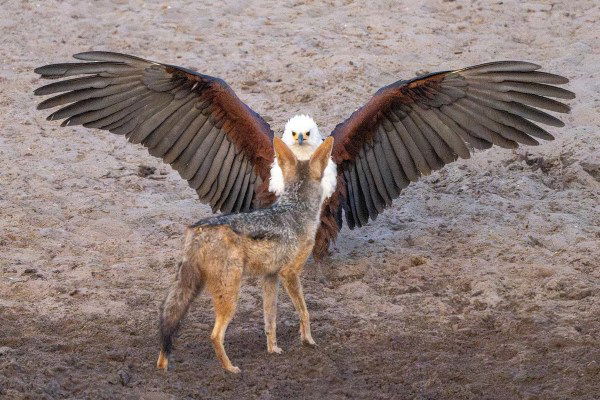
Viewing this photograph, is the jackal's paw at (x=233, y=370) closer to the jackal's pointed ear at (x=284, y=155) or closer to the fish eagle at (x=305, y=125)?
the jackal's pointed ear at (x=284, y=155)

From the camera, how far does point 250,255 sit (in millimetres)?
7289

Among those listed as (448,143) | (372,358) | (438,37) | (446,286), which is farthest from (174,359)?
(438,37)

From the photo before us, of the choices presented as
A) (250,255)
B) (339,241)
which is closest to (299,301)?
(250,255)

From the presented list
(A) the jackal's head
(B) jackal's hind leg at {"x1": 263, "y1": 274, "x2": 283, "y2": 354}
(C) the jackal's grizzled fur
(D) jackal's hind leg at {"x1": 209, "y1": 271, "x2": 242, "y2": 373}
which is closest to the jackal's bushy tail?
(C) the jackal's grizzled fur

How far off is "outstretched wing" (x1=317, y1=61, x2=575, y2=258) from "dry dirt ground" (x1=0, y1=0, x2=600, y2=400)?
17.8 inches

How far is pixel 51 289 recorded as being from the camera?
8.79m

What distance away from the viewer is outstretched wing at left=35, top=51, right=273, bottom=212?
9.48 metres

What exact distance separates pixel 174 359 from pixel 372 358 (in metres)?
1.30

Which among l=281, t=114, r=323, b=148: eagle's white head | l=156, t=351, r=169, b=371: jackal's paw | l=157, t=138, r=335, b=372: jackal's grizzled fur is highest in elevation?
l=281, t=114, r=323, b=148: eagle's white head

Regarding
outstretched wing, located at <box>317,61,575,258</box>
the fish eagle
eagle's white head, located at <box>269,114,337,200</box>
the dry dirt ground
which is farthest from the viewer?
eagle's white head, located at <box>269,114,337,200</box>

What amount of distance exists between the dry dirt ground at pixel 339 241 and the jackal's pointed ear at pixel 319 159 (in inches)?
44.5

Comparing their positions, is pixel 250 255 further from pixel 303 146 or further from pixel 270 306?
pixel 303 146

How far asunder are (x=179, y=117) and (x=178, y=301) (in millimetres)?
2937

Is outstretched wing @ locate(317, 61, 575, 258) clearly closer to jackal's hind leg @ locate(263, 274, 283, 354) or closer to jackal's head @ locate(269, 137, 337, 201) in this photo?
jackal's head @ locate(269, 137, 337, 201)
